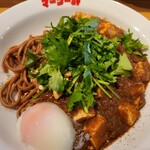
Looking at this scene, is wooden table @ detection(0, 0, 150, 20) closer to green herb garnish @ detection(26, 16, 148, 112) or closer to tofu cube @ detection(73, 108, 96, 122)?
green herb garnish @ detection(26, 16, 148, 112)

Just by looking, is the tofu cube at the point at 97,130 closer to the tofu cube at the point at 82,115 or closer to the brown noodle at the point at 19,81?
the tofu cube at the point at 82,115

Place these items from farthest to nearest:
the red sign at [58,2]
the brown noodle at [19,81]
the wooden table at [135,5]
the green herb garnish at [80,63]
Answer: the wooden table at [135,5] → the red sign at [58,2] → the brown noodle at [19,81] → the green herb garnish at [80,63]

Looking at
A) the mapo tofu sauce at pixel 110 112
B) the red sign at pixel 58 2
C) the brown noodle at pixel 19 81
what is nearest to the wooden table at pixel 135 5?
the red sign at pixel 58 2

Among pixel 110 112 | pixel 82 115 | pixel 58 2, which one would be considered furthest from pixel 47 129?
pixel 58 2

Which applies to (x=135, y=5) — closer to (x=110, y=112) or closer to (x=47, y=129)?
(x=110, y=112)

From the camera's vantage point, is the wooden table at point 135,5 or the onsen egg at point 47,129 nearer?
the onsen egg at point 47,129

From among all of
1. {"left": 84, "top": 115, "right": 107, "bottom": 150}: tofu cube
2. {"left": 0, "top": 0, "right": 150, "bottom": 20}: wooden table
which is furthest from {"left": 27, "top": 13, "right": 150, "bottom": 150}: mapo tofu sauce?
{"left": 0, "top": 0, "right": 150, "bottom": 20}: wooden table

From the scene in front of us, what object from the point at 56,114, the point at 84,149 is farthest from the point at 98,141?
the point at 56,114
